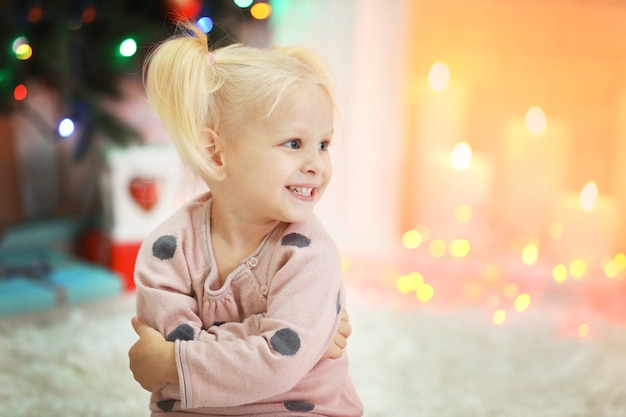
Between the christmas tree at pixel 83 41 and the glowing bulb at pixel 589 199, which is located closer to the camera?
the christmas tree at pixel 83 41

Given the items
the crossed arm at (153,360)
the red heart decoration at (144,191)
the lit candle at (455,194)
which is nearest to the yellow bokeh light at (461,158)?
the lit candle at (455,194)

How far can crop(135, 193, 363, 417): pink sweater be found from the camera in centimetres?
85

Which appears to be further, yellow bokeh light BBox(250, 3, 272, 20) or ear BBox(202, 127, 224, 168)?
yellow bokeh light BBox(250, 3, 272, 20)

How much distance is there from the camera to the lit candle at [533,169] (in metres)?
2.04

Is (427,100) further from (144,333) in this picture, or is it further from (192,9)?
(144,333)

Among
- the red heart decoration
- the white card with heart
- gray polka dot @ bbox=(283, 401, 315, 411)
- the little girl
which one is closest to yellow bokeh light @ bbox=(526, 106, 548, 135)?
the white card with heart

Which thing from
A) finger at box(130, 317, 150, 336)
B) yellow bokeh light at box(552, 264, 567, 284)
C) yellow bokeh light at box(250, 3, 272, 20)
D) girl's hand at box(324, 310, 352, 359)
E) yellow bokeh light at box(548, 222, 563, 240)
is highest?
yellow bokeh light at box(250, 3, 272, 20)

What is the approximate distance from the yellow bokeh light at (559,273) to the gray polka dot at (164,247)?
4.11 feet

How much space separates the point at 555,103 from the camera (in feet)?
7.47

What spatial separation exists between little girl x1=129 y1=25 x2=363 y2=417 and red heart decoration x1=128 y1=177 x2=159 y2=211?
0.92 m

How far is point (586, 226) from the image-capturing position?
6.23 ft

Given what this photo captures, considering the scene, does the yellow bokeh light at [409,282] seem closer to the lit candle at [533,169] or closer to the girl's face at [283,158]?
the lit candle at [533,169]

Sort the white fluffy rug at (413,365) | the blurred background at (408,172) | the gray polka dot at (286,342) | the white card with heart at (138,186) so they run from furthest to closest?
the white card with heart at (138,186), the blurred background at (408,172), the white fluffy rug at (413,365), the gray polka dot at (286,342)

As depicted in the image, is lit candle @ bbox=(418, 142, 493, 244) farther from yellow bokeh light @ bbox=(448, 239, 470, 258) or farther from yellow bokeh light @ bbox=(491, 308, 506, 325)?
yellow bokeh light @ bbox=(491, 308, 506, 325)
